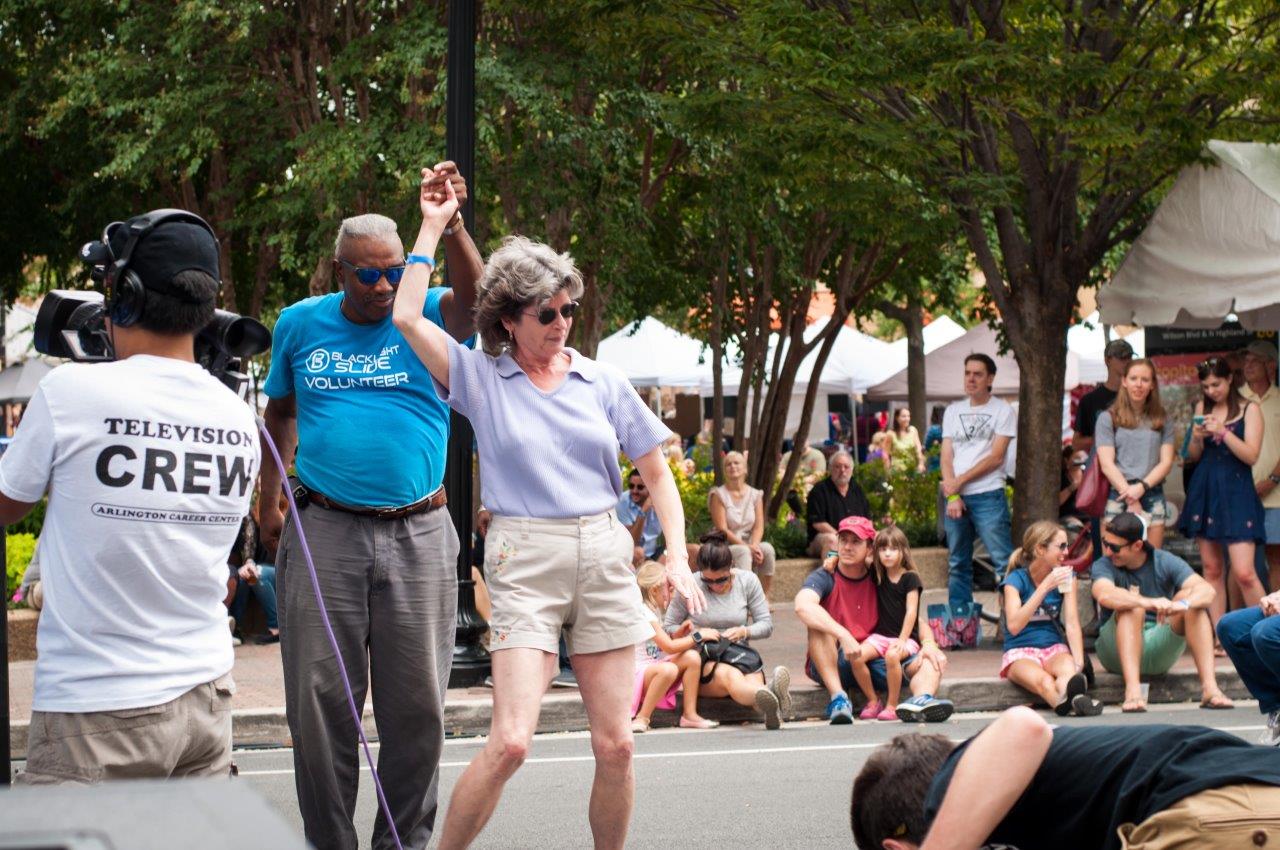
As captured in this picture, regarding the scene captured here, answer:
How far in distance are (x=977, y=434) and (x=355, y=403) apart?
26.1ft

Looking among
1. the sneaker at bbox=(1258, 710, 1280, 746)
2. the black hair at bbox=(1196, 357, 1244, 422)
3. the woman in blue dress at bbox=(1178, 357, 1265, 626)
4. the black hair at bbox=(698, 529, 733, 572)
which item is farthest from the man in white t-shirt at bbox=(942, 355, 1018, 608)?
the sneaker at bbox=(1258, 710, 1280, 746)

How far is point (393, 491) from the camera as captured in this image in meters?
5.17

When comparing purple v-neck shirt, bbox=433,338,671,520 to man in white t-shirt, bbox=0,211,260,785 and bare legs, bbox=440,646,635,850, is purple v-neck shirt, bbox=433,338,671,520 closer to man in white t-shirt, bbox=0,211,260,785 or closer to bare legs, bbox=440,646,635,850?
bare legs, bbox=440,646,635,850

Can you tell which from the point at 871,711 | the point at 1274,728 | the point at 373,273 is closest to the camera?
the point at 373,273

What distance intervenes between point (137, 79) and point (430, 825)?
40.1 feet

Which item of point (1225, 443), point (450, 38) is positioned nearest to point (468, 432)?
point (450, 38)

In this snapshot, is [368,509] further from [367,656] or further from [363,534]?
[367,656]

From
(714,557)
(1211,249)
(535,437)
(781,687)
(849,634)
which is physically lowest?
(781,687)

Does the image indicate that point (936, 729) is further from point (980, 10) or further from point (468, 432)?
point (980, 10)

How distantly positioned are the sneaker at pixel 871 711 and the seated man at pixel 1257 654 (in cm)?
421

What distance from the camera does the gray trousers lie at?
5.11m

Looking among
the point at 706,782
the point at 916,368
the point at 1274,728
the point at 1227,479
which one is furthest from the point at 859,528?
the point at 916,368

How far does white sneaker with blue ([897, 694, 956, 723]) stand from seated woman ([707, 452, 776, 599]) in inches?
200

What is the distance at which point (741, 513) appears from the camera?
1531 cm
